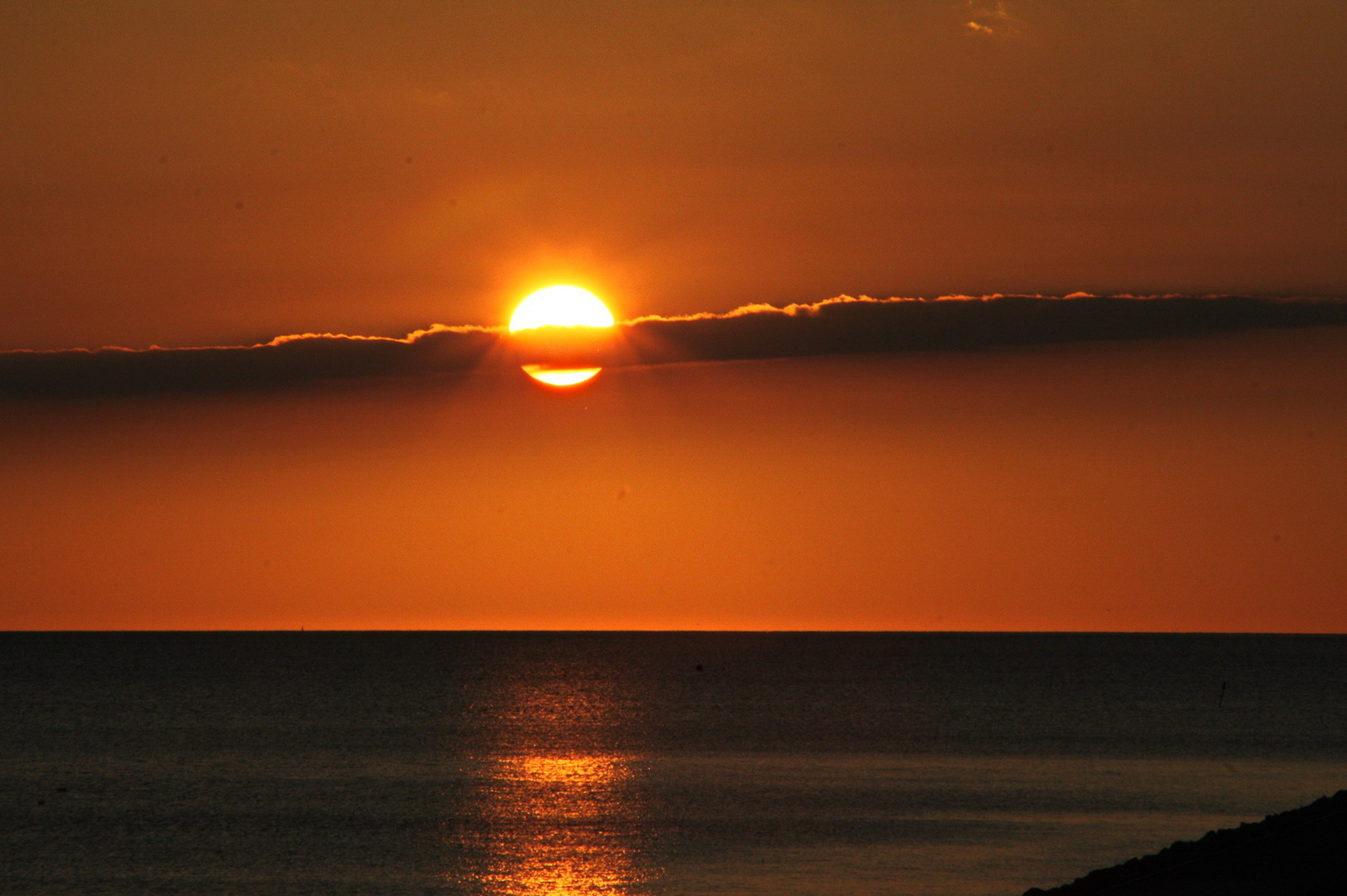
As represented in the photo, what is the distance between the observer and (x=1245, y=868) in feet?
116

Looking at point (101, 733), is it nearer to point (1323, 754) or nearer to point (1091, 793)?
point (1091, 793)

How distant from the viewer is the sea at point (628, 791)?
4694 cm

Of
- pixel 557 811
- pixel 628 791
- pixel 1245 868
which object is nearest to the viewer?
pixel 1245 868

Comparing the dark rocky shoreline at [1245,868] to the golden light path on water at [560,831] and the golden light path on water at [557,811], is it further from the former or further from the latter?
the golden light path on water at [560,831]

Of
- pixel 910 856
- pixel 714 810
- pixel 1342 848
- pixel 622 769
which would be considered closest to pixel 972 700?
pixel 622 769

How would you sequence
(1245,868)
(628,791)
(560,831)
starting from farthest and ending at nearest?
(628,791)
(560,831)
(1245,868)

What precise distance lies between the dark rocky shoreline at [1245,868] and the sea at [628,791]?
6.13 m

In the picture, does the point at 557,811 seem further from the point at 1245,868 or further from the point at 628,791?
the point at 1245,868

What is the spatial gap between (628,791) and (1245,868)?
117ft

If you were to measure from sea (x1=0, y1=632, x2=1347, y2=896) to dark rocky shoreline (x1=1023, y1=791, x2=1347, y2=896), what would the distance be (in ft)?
20.1

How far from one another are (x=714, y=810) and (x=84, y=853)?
23.9m

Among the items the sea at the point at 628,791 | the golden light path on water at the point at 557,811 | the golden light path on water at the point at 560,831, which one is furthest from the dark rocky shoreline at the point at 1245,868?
the golden light path on water at the point at 560,831

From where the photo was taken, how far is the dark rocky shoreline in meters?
Result: 32.6

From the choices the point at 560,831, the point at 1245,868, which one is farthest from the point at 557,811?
the point at 1245,868
